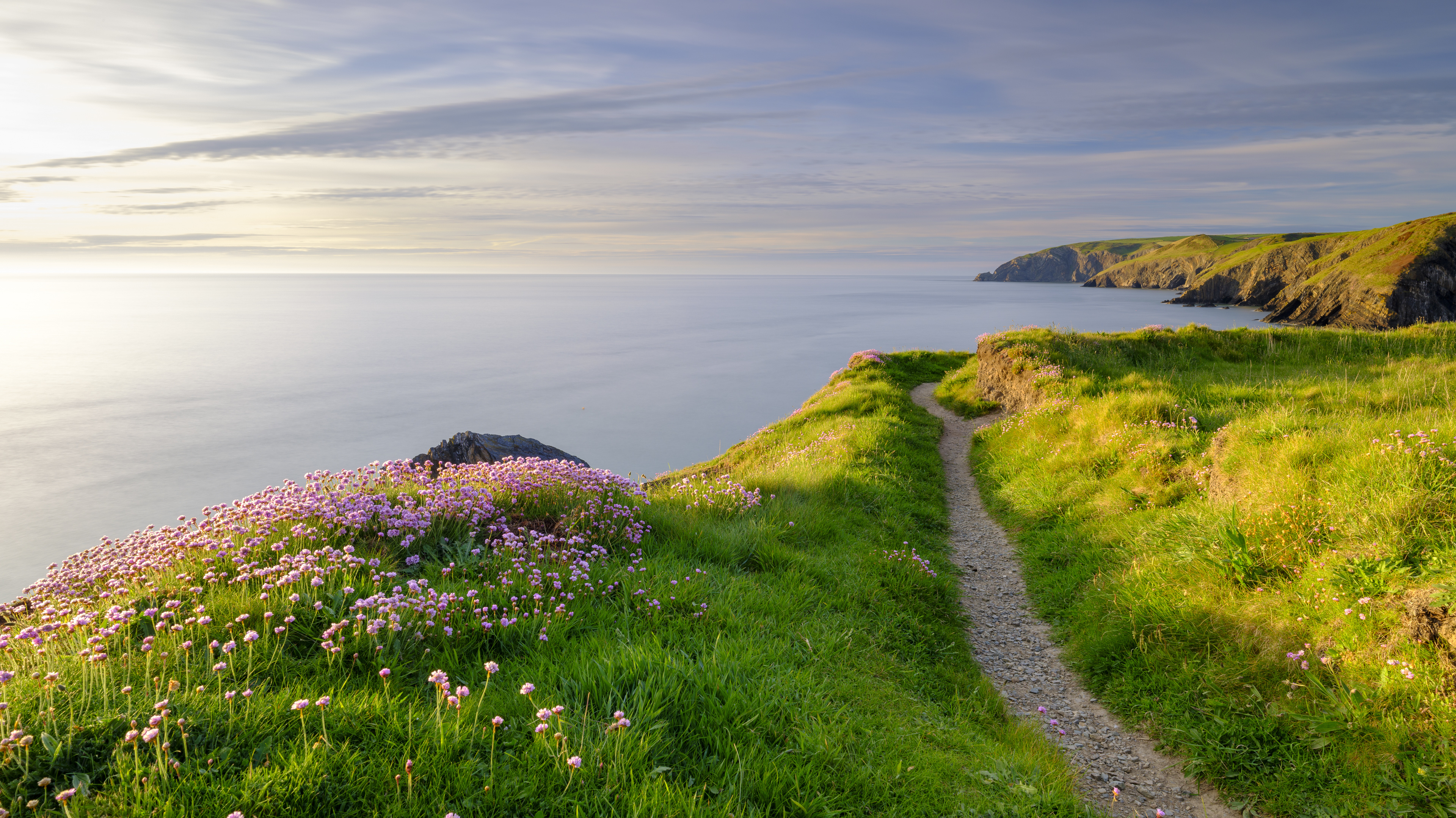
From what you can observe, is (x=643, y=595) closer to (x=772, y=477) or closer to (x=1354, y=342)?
(x=772, y=477)

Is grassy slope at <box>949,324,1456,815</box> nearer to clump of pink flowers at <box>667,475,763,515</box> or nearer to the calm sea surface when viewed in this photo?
clump of pink flowers at <box>667,475,763,515</box>

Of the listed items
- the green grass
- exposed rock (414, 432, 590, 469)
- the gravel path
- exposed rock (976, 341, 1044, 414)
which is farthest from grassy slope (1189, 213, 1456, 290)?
exposed rock (414, 432, 590, 469)

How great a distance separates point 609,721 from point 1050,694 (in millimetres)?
5941

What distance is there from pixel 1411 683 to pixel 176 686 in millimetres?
9429

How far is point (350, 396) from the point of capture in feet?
250

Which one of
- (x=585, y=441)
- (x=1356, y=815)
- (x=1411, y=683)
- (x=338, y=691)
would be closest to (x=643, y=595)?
(x=338, y=691)

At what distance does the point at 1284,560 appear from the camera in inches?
299

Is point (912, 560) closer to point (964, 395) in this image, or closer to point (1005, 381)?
point (1005, 381)

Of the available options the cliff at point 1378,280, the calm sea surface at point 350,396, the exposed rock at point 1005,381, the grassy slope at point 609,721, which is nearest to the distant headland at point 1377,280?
the cliff at point 1378,280

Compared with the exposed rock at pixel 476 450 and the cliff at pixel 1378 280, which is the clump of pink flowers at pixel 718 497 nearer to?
the exposed rock at pixel 476 450

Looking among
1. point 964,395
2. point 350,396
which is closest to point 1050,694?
point 964,395

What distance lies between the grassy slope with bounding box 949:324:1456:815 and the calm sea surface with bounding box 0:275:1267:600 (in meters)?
21.0

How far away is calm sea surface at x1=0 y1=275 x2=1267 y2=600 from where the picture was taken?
49250 mm

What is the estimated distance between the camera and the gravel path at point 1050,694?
5.80 meters
